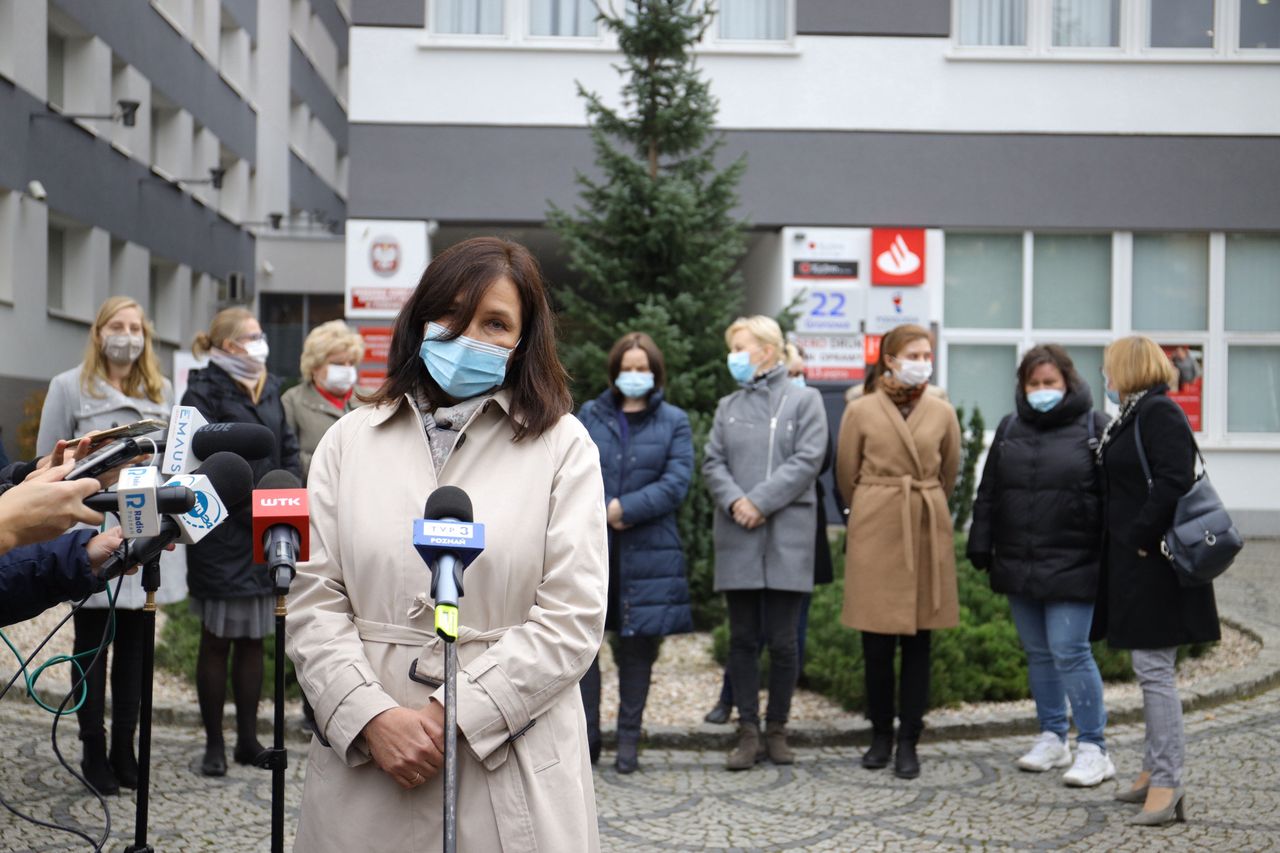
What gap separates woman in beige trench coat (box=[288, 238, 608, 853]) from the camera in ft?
8.67

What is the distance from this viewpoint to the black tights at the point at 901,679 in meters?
6.53

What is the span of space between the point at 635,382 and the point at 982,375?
1153cm

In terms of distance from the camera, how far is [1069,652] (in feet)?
20.7

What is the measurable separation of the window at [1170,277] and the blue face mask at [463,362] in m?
16.0

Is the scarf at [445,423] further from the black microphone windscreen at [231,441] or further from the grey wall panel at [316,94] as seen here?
the grey wall panel at [316,94]

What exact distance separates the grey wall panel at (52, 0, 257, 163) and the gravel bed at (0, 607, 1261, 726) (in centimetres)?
1365

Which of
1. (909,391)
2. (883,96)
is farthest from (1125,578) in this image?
(883,96)

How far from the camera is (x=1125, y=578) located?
584 centimetres

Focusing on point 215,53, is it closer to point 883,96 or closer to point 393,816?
point 883,96

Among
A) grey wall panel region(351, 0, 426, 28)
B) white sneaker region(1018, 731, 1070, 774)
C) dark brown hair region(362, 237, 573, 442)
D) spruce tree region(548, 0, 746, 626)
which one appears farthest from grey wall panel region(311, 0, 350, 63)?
dark brown hair region(362, 237, 573, 442)

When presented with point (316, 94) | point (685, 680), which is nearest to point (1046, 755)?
point (685, 680)

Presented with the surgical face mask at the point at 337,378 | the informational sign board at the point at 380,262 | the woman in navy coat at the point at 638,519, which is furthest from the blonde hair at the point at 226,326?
the informational sign board at the point at 380,262

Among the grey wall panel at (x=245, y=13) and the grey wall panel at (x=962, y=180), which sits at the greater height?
the grey wall panel at (x=245, y=13)

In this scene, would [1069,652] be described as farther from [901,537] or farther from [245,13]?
[245,13]
